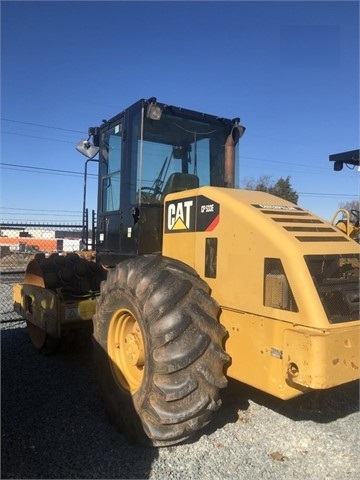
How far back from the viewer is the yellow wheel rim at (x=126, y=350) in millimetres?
3561

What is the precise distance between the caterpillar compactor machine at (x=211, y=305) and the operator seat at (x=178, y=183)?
14 millimetres

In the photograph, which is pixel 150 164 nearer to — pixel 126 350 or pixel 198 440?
pixel 126 350

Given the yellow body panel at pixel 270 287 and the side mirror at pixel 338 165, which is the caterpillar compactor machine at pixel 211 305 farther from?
the side mirror at pixel 338 165

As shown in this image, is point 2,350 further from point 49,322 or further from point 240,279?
point 240,279

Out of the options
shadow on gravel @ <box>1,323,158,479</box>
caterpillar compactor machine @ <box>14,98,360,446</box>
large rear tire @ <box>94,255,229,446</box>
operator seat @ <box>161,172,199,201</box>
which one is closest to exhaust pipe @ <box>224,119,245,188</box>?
operator seat @ <box>161,172,199,201</box>

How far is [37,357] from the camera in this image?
18.2 ft

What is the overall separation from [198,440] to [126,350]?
0.90m

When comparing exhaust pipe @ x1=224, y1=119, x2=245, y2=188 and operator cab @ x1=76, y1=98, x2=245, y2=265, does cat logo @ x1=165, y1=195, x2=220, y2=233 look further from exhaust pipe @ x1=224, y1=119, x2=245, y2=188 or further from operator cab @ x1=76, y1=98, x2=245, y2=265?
exhaust pipe @ x1=224, y1=119, x2=245, y2=188

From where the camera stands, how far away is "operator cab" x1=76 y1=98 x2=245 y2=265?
446 cm

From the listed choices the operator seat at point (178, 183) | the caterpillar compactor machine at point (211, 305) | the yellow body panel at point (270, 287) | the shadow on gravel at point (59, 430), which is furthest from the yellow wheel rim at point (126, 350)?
the operator seat at point (178, 183)

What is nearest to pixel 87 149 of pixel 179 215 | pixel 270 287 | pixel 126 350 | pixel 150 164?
pixel 150 164

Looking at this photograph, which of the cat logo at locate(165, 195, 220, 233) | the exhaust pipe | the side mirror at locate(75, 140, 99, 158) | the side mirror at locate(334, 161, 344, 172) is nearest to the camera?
the cat logo at locate(165, 195, 220, 233)

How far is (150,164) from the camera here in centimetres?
455

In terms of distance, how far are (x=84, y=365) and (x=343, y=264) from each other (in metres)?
3.31
